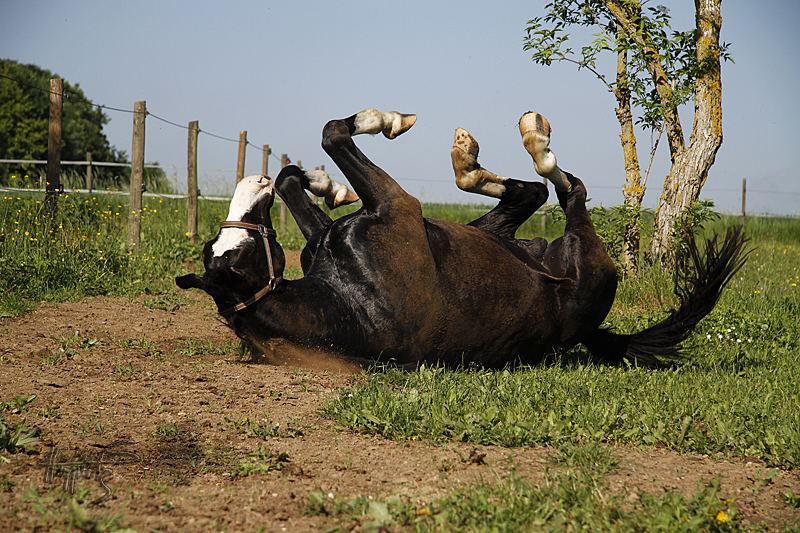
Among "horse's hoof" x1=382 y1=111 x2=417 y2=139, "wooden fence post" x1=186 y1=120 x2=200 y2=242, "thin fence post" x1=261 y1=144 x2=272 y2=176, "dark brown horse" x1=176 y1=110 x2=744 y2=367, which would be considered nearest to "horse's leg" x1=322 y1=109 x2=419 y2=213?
"dark brown horse" x1=176 y1=110 x2=744 y2=367

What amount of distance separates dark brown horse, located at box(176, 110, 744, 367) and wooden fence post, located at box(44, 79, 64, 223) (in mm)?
4534

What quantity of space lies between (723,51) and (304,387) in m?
6.42

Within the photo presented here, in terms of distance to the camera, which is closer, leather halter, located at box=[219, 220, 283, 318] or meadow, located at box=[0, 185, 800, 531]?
meadow, located at box=[0, 185, 800, 531]

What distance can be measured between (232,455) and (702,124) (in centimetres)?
647

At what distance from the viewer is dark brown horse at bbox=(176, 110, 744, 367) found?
3.16 meters

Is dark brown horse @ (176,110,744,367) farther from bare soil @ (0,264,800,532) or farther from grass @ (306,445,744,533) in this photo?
grass @ (306,445,744,533)

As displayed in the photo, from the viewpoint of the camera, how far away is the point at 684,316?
3.90 m

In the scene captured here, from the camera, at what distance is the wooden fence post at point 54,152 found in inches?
282

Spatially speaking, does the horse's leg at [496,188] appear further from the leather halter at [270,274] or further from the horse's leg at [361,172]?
the leather halter at [270,274]

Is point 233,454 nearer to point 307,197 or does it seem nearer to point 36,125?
point 307,197

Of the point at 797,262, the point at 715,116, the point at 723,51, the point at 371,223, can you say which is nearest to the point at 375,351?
the point at 371,223

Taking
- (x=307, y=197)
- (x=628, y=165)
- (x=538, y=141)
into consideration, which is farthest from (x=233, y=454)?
(x=628, y=165)

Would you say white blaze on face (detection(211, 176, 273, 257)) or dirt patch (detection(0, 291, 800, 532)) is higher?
white blaze on face (detection(211, 176, 273, 257))

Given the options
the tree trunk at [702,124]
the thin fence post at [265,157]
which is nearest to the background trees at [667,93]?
the tree trunk at [702,124]
